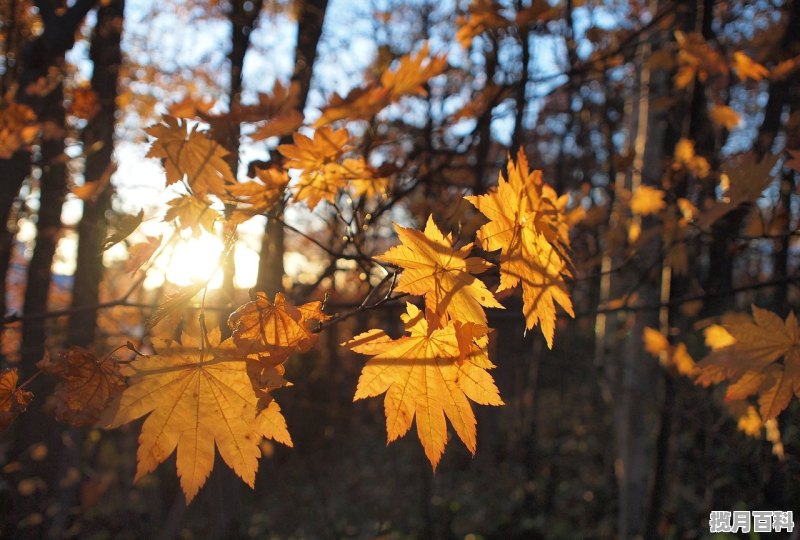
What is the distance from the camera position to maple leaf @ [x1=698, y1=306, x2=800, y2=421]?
1420mm

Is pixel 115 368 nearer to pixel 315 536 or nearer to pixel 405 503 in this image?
pixel 315 536

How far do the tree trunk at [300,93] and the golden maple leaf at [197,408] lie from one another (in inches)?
50.0

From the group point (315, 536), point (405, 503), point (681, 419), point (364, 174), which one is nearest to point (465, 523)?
point (405, 503)

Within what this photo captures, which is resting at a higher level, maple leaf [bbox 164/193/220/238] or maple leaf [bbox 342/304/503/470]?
maple leaf [bbox 164/193/220/238]

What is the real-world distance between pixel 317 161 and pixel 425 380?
0.75 metres

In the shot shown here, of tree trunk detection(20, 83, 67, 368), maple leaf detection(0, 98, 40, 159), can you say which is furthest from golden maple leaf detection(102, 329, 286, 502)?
tree trunk detection(20, 83, 67, 368)

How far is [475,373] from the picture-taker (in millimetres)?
1141

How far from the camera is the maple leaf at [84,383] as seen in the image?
1.06 meters

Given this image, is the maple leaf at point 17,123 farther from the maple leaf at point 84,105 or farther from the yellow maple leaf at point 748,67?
the yellow maple leaf at point 748,67

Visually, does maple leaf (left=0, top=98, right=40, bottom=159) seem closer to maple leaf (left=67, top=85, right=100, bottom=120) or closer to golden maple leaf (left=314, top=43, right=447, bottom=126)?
maple leaf (left=67, top=85, right=100, bottom=120)

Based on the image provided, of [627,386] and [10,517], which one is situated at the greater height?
[627,386]

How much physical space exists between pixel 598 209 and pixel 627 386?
6.19ft

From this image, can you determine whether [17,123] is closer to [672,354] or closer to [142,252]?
[142,252]

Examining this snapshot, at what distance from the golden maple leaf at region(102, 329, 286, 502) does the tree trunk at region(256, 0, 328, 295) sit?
1.27 metres
